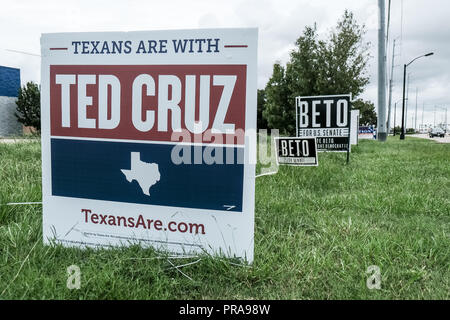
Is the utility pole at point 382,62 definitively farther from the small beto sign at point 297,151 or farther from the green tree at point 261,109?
the green tree at point 261,109

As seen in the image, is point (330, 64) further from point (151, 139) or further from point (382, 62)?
point (151, 139)

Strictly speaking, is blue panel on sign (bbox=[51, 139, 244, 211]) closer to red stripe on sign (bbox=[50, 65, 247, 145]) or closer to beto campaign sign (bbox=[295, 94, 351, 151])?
red stripe on sign (bbox=[50, 65, 247, 145])

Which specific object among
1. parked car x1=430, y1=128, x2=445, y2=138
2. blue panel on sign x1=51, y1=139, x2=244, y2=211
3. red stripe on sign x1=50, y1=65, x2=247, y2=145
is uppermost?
parked car x1=430, y1=128, x2=445, y2=138

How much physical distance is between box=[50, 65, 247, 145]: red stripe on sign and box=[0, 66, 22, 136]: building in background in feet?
124

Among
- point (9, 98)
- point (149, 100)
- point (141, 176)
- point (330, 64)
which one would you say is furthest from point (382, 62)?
point (9, 98)

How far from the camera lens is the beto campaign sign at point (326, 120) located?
8.03 metres

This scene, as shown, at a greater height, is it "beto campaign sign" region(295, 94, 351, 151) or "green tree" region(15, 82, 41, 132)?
"green tree" region(15, 82, 41, 132)

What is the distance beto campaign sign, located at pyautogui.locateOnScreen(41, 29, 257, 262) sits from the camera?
2.50 m

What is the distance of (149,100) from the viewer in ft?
8.63

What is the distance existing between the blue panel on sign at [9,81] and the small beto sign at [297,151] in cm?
3695

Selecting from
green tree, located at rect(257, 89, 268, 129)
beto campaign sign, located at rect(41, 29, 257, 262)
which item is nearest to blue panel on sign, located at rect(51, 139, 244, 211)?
beto campaign sign, located at rect(41, 29, 257, 262)

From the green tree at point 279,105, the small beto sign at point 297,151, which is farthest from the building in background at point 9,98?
the small beto sign at point 297,151

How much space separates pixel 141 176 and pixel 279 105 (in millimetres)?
34578
